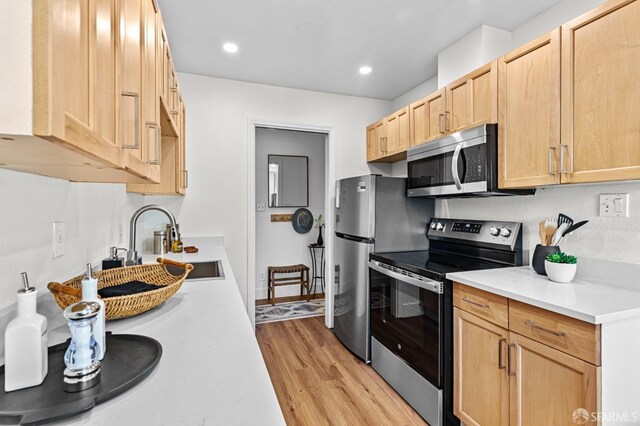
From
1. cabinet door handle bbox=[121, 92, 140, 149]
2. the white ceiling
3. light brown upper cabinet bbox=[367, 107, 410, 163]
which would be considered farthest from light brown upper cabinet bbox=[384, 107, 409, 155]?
cabinet door handle bbox=[121, 92, 140, 149]

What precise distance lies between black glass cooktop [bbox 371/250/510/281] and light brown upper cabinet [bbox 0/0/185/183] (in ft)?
5.33

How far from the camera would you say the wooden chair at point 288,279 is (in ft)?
13.6

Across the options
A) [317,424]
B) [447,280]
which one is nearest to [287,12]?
[447,280]

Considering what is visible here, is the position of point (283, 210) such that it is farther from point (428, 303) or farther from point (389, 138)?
point (428, 303)

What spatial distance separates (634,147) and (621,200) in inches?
15.4

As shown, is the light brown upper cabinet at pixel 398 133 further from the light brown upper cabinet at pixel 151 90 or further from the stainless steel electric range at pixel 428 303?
the light brown upper cabinet at pixel 151 90

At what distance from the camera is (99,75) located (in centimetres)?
65

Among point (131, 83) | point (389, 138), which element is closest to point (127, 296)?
point (131, 83)

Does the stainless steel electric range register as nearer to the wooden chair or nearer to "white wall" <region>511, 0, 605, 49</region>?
"white wall" <region>511, 0, 605, 49</region>

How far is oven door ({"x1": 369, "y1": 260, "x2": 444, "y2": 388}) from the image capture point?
188cm

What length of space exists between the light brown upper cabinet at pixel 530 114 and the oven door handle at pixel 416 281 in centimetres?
71

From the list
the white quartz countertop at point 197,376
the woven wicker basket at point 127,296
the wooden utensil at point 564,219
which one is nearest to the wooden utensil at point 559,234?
the wooden utensil at point 564,219

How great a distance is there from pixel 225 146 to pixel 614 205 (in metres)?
2.90

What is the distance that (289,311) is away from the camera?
3.91 m
